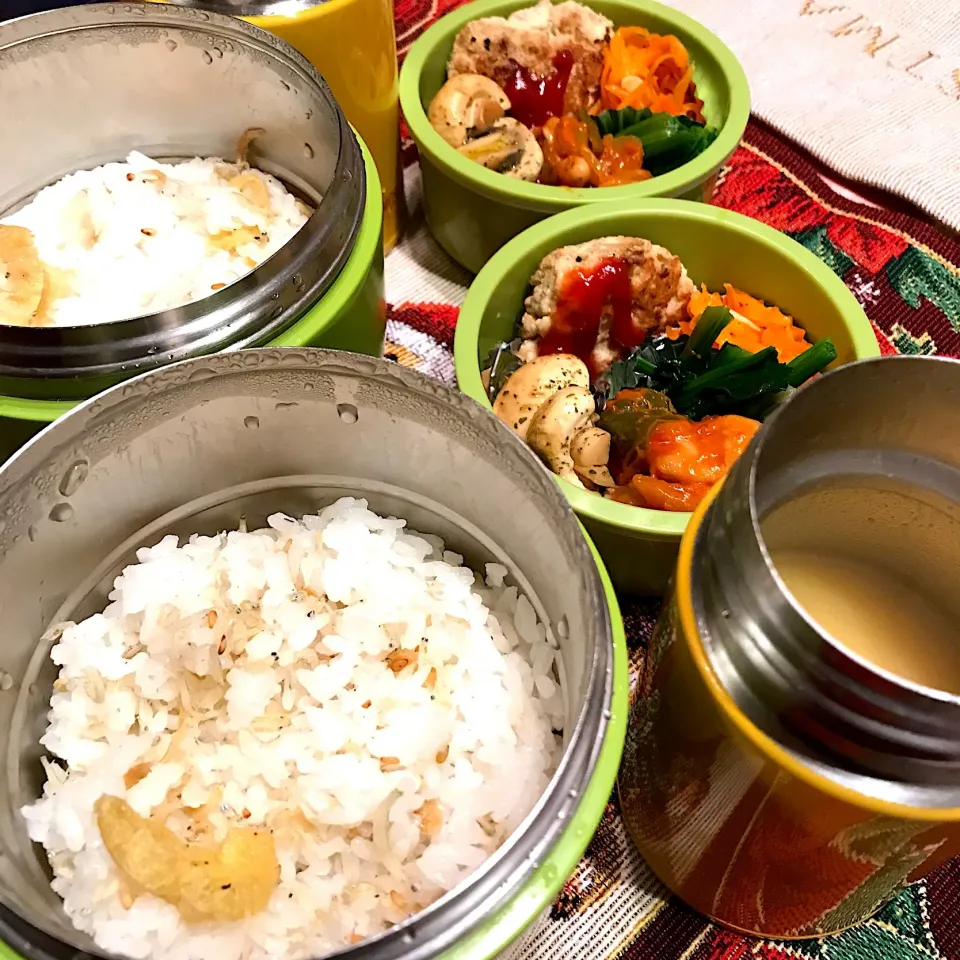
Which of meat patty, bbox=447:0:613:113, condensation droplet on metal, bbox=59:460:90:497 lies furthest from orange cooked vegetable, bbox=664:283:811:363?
condensation droplet on metal, bbox=59:460:90:497

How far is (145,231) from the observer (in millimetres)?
1078

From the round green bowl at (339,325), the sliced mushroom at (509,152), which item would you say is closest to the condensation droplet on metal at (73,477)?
the round green bowl at (339,325)

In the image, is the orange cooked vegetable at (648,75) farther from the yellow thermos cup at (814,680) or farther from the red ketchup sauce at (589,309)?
the yellow thermos cup at (814,680)

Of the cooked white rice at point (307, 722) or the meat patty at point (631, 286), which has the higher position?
the meat patty at point (631, 286)

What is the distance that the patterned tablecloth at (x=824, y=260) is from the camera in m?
0.95

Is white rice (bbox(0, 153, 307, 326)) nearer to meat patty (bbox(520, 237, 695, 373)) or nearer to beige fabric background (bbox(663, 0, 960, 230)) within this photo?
meat patty (bbox(520, 237, 695, 373))

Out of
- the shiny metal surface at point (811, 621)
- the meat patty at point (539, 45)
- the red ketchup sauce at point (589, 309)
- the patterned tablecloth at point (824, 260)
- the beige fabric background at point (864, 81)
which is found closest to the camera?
the shiny metal surface at point (811, 621)

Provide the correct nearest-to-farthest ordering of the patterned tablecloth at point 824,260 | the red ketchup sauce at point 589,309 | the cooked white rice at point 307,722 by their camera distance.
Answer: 1. the cooked white rice at point 307,722
2. the patterned tablecloth at point 824,260
3. the red ketchup sauce at point 589,309

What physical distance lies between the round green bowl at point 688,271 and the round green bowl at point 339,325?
0.46 feet

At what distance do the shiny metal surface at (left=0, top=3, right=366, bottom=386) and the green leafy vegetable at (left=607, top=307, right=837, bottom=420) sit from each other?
0.46m

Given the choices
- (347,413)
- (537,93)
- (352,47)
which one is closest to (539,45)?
(537,93)

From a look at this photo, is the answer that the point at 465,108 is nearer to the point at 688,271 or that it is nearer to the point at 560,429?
the point at 688,271

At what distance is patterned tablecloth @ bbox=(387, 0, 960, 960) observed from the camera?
0.95 m

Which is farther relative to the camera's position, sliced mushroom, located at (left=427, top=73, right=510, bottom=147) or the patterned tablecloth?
sliced mushroom, located at (left=427, top=73, right=510, bottom=147)
